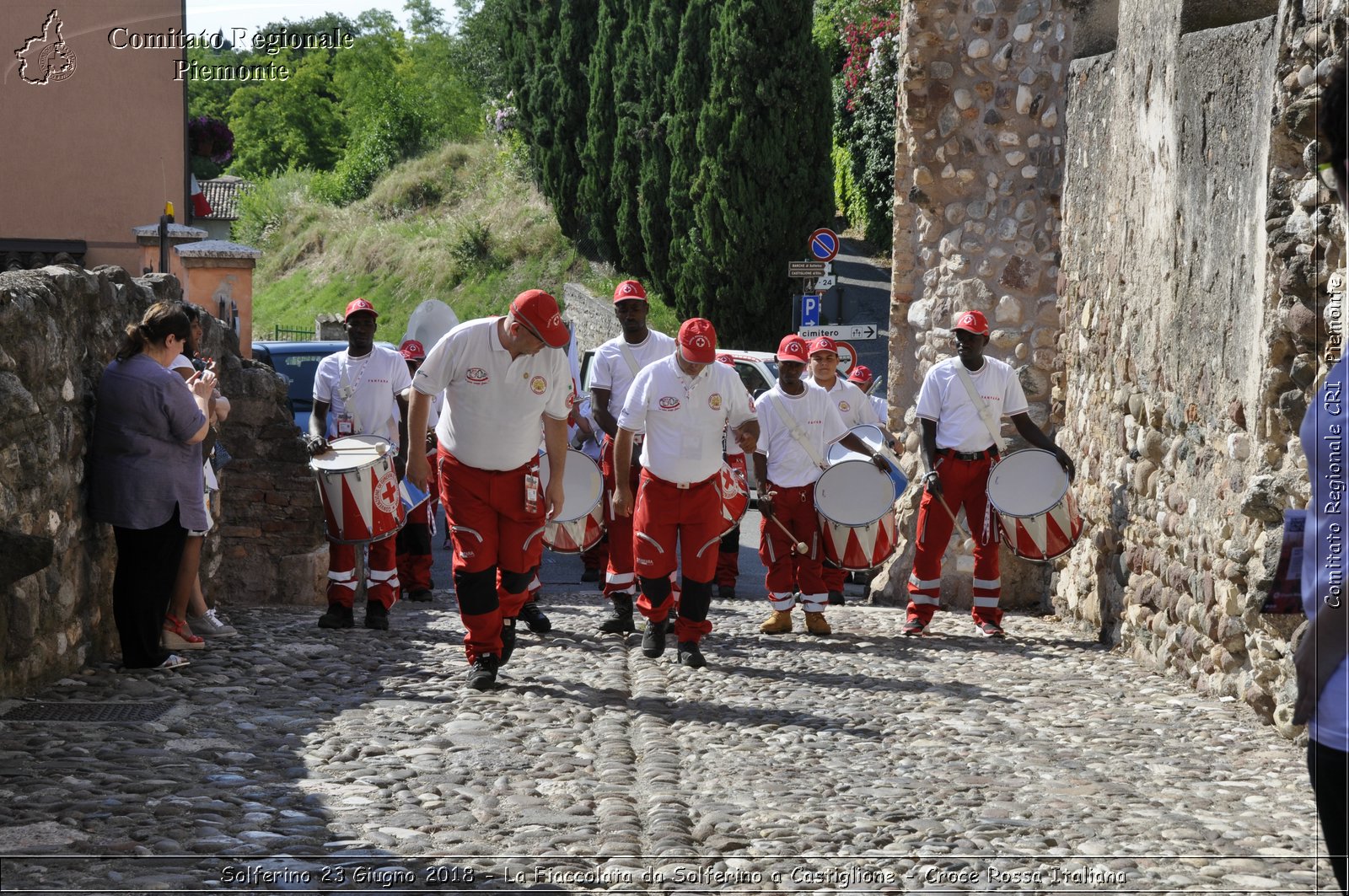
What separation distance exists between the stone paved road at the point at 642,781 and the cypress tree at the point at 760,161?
19.8 m

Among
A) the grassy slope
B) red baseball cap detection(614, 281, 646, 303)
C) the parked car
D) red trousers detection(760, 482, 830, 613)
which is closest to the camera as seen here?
red trousers detection(760, 482, 830, 613)

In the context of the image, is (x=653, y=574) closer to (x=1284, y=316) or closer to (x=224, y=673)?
(x=224, y=673)

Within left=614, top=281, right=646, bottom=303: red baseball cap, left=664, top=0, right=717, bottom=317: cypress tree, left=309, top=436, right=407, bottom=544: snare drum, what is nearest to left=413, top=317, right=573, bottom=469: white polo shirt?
left=309, top=436, right=407, bottom=544: snare drum

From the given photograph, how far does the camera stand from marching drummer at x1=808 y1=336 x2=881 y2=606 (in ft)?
34.6

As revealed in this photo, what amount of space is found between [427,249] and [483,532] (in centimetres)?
3592

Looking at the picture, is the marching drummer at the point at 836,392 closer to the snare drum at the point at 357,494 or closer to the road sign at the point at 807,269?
the snare drum at the point at 357,494

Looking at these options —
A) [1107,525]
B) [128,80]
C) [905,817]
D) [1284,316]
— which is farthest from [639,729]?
[128,80]

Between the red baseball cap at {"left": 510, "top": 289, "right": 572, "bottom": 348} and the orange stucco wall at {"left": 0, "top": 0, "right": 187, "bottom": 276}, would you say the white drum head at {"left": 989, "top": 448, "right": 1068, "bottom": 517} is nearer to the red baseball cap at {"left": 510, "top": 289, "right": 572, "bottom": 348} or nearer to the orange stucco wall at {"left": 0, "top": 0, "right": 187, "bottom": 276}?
the red baseball cap at {"left": 510, "top": 289, "right": 572, "bottom": 348}

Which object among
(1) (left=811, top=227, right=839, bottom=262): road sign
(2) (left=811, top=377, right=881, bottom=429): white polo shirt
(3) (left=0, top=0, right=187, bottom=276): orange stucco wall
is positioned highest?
(3) (left=0, top=0, right=187, bottom=276): orange stucco wall

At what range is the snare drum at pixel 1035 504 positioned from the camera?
9188mm

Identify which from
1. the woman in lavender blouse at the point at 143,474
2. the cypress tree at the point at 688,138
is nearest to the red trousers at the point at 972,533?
the woman in lavender blouse at the point at 143,474

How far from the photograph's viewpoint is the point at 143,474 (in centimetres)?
734

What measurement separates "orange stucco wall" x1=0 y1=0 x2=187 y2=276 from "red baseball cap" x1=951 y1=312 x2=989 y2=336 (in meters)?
14.7

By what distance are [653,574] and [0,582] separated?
3.39m
